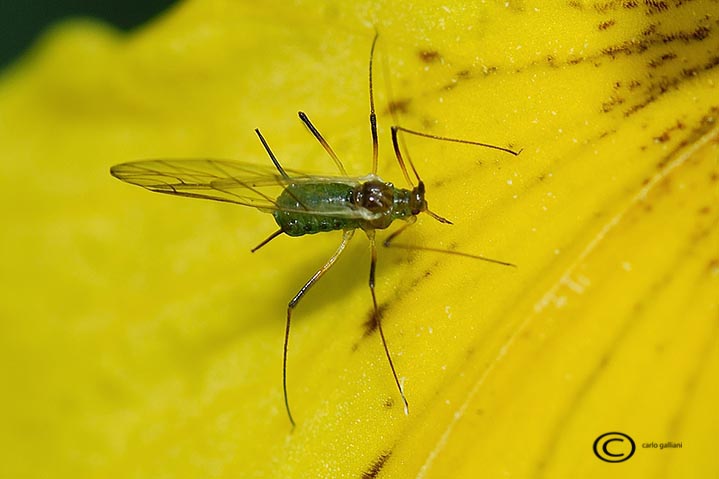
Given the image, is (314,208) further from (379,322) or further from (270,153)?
(379,322)

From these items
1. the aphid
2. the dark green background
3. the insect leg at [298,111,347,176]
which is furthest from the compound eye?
the dark green background

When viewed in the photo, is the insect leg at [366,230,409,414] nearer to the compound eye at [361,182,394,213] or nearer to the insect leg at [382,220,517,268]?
the insect leg at [382,220,517,268]

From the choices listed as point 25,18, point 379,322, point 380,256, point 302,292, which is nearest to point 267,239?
point 302,292

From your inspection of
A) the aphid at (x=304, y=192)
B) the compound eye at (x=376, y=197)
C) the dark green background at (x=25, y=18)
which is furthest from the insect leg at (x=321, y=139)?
the dark green background at (x=25, y=18)

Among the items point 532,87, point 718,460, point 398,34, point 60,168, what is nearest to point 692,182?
point 532,87

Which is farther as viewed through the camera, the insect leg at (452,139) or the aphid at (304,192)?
the aphid at (304,192)

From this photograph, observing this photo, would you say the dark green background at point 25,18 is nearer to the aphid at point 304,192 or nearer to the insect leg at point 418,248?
the aphid at point 304,192

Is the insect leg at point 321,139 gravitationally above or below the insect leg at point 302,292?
above
